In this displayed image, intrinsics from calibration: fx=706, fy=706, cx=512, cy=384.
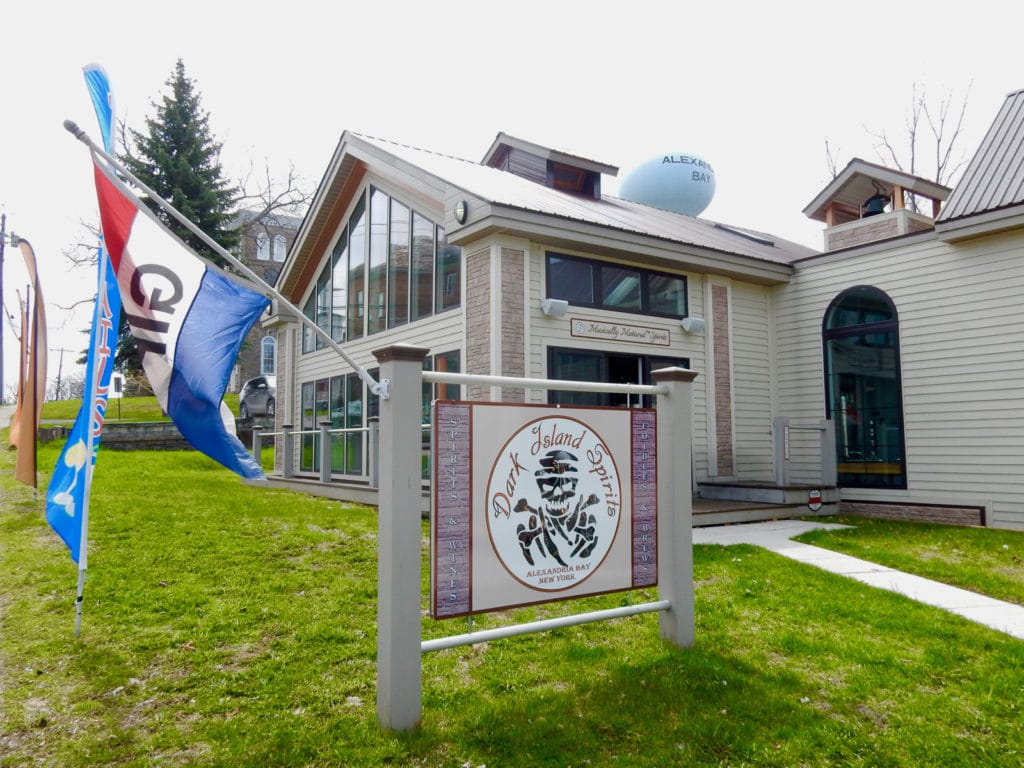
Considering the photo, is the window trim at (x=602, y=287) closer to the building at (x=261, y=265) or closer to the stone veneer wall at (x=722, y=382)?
the stone veneer wall at (x=722, y=382)

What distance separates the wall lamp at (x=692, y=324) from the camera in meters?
11.4

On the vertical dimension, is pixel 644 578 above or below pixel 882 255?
below

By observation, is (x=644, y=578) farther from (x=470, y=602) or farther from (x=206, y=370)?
(x=206, y=370)

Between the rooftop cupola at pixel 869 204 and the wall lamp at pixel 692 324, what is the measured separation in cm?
308

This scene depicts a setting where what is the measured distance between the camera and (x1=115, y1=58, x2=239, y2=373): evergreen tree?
24.8 meters

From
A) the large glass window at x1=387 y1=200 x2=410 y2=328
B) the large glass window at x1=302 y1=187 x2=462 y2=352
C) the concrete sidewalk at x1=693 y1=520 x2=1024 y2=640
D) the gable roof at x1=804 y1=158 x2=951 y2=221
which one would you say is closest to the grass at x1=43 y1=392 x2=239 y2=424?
the large glass window at x1=302 y1=187 x2=462 y2=352

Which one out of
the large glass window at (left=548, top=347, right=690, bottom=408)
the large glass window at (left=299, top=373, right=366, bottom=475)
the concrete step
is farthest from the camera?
the large glass window at (left=299, top=373, right=366, bottom=475)

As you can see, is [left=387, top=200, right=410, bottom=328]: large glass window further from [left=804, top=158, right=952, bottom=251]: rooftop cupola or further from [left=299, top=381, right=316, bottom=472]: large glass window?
[left=804, top=158, right=952, bottom=251]: rooftop cupola

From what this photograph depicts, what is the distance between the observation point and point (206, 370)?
4160 mm

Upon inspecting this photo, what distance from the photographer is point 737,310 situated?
12281 mm

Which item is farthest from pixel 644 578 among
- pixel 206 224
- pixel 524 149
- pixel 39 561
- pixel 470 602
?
pixel 206 224

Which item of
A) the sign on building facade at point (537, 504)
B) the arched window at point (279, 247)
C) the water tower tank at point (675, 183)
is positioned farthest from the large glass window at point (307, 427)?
the arched window at point (279, 247)

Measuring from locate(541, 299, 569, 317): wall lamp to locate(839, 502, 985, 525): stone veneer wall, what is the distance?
5638 millimetres

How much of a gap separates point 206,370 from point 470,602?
2057 millimetres
